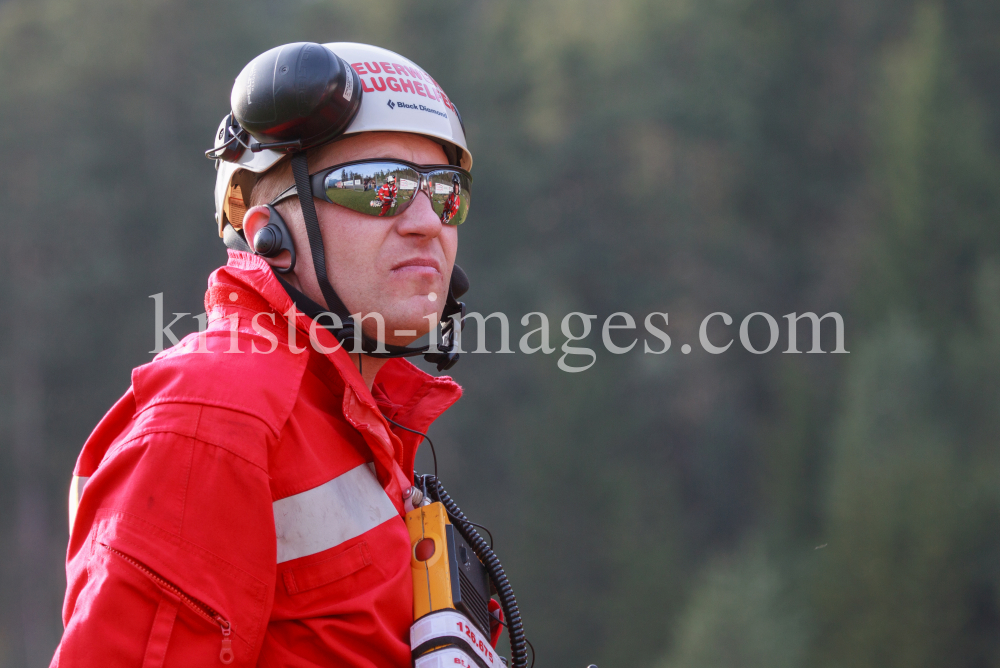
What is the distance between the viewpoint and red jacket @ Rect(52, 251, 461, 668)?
158 cm

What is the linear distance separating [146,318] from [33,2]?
28.3 feet

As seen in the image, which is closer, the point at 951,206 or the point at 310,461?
the point at 310,461

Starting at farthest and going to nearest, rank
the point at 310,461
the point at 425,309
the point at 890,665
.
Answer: the point at 890,665
the point at 425,309
the point at 310,461

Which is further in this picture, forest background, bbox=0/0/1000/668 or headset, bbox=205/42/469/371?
forest background, bbox=0/0/1000/668

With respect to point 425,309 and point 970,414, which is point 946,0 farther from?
point 425,309

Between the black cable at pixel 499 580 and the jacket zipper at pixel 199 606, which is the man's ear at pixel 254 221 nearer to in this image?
the black cable at pixel 499 580

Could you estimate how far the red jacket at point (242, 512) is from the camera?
1577 mm

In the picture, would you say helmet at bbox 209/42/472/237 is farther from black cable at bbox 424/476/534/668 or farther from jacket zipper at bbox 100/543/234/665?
jacket zipper at bbox 100/543/234/665

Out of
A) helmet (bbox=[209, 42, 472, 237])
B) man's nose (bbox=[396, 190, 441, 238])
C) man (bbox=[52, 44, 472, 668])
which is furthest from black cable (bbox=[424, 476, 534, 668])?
helmet (bbox=[209, 42, 472, 237])

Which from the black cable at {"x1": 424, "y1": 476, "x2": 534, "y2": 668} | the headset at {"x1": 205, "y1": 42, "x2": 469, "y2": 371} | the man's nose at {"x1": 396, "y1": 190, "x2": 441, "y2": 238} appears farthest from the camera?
the black cable at {"x1": 424, "y1": 476, "x2": 534, "y2": 668}

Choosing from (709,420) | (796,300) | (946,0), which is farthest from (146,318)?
(946,0)

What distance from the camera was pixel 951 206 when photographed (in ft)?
103

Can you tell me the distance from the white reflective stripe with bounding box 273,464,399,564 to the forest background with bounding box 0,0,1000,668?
22.0 meters

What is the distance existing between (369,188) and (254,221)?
0.28 meters
